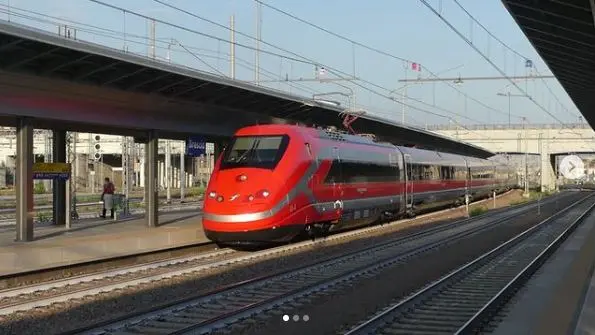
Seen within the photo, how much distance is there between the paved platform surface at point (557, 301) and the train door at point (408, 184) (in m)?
10.6

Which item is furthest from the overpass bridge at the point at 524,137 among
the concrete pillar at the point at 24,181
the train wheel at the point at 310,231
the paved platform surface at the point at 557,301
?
the concrete pillar at the point at 24,181

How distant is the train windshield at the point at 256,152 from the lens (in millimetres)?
16375

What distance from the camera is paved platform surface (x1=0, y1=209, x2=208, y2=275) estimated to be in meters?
13.6

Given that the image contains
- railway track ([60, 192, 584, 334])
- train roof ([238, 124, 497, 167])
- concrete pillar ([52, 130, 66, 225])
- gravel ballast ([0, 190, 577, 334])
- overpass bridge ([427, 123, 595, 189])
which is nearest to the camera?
railway track ([60, 192, 584, 334])

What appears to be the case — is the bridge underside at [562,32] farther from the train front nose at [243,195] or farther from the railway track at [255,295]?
the train front nose at [243,195]

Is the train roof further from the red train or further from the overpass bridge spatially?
the overpass bridge

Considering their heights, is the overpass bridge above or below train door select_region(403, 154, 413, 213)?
above

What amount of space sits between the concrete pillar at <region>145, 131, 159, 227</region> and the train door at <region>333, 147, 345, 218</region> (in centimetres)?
596

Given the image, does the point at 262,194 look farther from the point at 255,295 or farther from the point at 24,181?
the point at 24,181

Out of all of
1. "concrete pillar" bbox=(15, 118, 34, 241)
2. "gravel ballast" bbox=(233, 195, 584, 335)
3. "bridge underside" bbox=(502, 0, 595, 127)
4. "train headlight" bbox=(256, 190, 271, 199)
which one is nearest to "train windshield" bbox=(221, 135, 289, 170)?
"train headlight" bbox=(256, 190, 271, 199)

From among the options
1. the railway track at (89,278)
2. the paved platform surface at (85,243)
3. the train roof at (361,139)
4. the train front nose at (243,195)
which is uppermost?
the train roof at (361,139)

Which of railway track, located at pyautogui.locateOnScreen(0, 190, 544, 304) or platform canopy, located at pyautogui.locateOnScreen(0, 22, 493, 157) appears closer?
railway track, located at pyautogui.locateOnScreen(0, 190, 544, 304)

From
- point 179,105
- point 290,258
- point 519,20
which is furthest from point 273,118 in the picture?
point 519,20

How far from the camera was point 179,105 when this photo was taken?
22.1m
